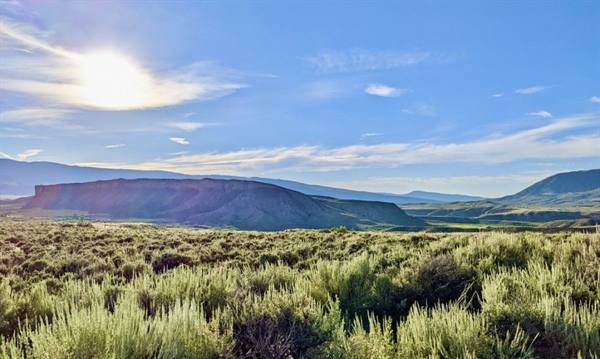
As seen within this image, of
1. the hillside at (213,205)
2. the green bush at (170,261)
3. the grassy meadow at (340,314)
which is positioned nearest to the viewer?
the grassy meadow at (340,314)

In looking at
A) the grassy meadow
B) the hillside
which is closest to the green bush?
the grassy meadow

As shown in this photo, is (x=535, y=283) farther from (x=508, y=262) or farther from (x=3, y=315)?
(x=3, y=315)

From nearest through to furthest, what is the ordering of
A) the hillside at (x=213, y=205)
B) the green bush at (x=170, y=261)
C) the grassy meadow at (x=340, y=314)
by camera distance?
the grassy meadow at (x=340, y=314)
the green bush at (x=170, y=261)
the hillside at (x=213, y=205)

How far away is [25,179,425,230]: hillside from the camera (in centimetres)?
13125

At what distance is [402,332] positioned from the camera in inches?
155

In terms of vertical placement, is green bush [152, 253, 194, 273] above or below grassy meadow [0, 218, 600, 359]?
below

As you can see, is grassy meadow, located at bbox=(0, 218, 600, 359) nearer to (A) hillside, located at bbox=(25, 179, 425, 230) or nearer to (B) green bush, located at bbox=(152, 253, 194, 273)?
(B) green bush, located at bbox=(152, 253, 194, 273)

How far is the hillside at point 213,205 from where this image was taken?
131 meters

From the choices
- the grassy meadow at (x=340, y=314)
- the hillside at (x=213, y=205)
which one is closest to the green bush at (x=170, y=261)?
the grassy meadow at (x=340, y=314)

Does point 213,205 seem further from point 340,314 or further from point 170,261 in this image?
point 340,314

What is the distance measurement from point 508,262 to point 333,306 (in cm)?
572

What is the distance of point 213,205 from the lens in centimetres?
13975

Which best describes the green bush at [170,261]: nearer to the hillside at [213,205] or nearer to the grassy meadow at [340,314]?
the grassy meadow at [340,314]

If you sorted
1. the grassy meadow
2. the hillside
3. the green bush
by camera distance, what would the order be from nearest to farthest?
1. the grassy meadow
2. the green bush
3. the hillside
